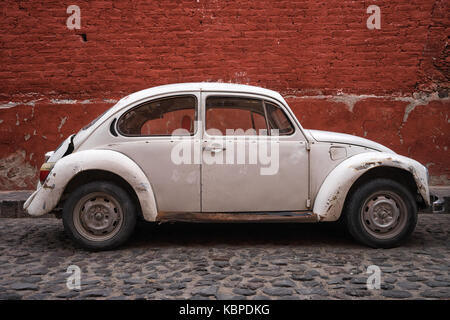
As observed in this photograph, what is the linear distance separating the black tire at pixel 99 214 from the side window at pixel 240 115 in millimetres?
1087

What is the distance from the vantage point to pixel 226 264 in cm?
378

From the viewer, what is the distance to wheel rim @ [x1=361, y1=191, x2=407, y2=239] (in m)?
4.29

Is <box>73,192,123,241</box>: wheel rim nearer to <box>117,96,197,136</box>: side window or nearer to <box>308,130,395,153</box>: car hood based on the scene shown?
<box>117,96,197,136</box>: side window

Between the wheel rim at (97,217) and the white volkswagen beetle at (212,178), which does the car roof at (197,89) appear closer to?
the white volkswagen beetle at (212,178)

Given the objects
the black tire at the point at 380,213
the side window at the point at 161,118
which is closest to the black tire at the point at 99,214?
the side window at the point at 161,118

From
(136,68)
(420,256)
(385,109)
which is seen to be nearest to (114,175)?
(420,256)

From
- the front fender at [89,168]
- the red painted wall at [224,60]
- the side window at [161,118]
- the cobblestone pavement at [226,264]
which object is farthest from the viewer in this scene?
the red painted wall at [224,60]

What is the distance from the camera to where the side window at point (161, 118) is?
4.39 m

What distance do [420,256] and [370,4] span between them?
4771 millimetres

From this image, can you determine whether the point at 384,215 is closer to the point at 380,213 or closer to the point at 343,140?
the point at 380,213

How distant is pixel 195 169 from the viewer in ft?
14.1

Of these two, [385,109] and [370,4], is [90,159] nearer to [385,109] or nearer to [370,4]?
[385,109]

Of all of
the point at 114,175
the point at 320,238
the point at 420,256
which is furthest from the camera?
the point at 320,238

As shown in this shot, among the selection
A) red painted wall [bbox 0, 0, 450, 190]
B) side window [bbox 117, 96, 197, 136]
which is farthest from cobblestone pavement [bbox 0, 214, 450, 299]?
red painted wall [bbox 0, 0, 450, 190]
